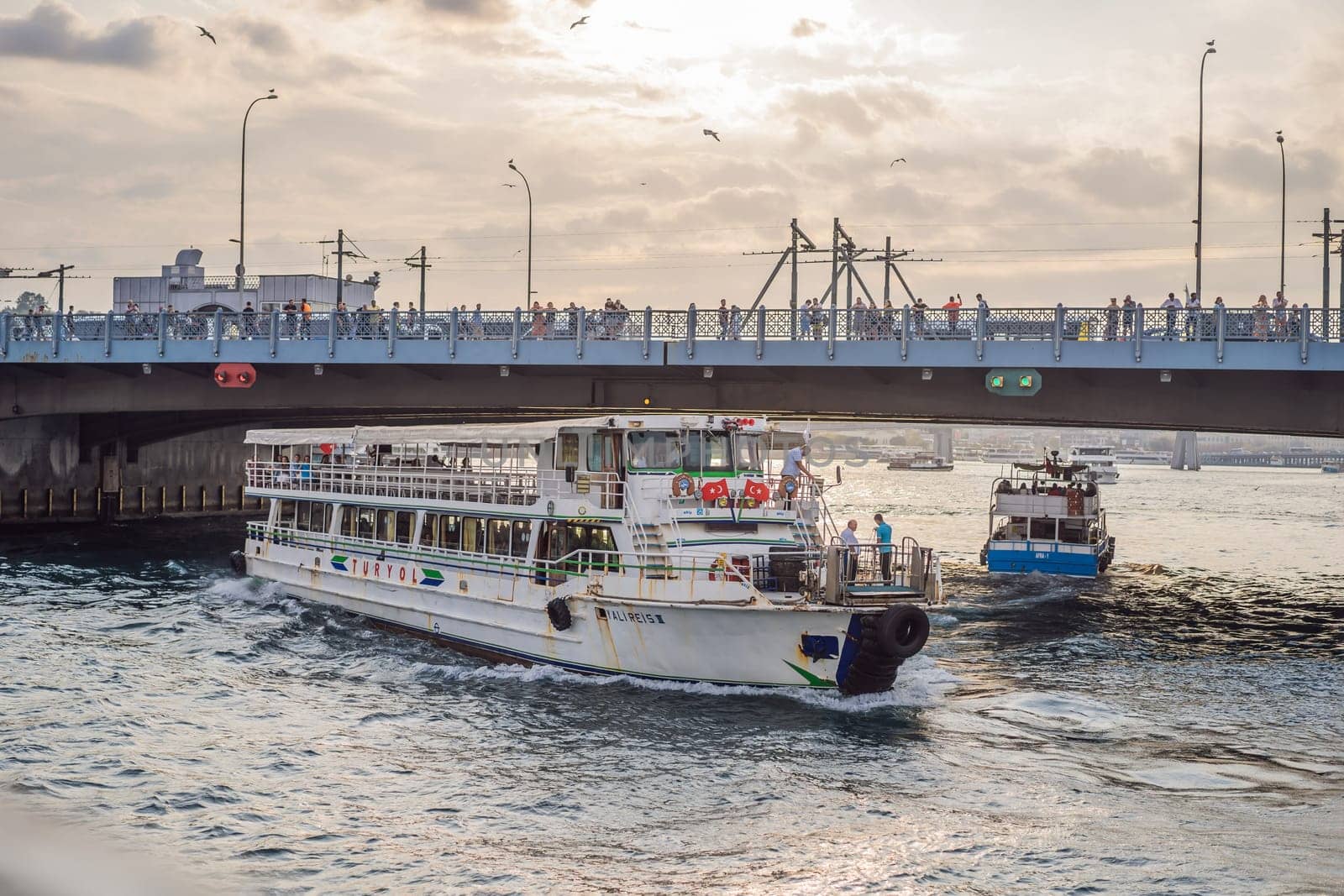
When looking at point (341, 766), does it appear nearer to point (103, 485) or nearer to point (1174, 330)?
point (1174, 330)

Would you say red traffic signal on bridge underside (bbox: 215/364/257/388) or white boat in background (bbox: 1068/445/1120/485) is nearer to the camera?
red traffic signal on bridge underside (bbox: 215/364/257/388)

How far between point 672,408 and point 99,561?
2383cm

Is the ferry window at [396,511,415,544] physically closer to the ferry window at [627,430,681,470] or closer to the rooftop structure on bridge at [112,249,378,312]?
the ferry window at [627,430,681,470]

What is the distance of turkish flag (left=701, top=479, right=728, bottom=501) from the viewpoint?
29047 mm

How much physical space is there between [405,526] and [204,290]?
259 ft

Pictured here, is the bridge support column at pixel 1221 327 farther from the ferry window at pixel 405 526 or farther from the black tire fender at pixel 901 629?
the ferry window at pixel 405 526

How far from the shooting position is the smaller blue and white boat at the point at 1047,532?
52156 mm

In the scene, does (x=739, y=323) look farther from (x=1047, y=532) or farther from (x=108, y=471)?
(x=108, y=471)

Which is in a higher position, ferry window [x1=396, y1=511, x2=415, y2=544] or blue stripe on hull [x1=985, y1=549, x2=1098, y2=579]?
ferry window [x1=396, y1=511, x2=415, y2=544]

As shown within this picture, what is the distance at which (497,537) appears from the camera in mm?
31641

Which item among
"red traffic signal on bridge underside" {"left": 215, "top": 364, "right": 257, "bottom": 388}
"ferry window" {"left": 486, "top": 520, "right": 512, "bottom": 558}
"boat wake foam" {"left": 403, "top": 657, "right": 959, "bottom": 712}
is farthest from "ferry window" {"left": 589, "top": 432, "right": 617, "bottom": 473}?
"red traffic signal on bridge underside" {"left": 215, "top": 364, "right": 257, "bottom": 388}

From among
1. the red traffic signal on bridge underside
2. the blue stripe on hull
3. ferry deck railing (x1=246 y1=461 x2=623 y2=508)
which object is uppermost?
the red traffic signal on bridge underside

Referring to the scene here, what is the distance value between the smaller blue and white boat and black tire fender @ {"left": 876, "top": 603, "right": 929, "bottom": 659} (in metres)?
27.4

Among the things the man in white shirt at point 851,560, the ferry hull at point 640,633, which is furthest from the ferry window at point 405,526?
the man in white shirt at point 851,560
